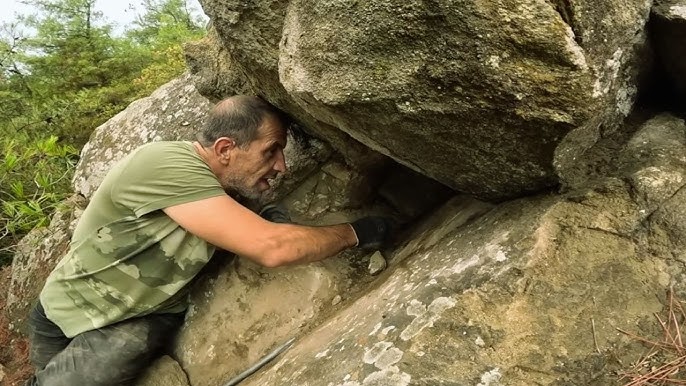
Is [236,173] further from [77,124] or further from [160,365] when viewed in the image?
[77,124]

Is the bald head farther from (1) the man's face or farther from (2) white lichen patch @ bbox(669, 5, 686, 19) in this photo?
(2) white lichen patch @ bbox(669, 5, 686, 19)

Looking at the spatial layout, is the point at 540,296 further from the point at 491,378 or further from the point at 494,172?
the point at 494,172

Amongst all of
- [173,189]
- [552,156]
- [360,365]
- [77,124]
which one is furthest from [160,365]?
[77,124]

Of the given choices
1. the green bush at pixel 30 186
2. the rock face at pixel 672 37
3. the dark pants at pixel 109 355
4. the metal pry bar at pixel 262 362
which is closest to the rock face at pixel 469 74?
the rock face at pixel 672 37

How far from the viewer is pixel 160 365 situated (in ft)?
12.2

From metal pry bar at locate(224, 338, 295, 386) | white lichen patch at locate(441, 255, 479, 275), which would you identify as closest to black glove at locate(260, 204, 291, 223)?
metal pry bar at locate(224, 338, 295, 386)

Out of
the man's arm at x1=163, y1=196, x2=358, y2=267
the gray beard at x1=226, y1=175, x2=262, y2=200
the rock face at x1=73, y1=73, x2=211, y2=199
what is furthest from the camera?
the rock face at x1=73, y1=73, x2=211, y2=199

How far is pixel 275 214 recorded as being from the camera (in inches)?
153

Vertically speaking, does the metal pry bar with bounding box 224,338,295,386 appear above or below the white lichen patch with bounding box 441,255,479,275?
below

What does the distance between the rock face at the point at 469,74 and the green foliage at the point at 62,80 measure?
5.17 m

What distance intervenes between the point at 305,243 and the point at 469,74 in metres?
1.47

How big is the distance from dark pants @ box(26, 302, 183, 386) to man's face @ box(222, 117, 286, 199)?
99 cm

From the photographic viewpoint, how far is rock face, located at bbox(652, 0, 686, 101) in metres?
2.61

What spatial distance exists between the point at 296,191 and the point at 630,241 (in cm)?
221
